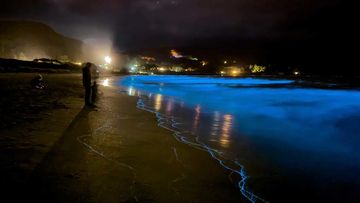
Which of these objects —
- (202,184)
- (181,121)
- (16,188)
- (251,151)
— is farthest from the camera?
(181,121)

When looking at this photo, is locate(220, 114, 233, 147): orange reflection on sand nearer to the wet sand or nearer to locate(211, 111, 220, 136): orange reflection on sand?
locate(211, 111, 220, 136): orange reflection on sand

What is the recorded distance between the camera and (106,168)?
5.09 metres

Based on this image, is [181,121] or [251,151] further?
[181,121]

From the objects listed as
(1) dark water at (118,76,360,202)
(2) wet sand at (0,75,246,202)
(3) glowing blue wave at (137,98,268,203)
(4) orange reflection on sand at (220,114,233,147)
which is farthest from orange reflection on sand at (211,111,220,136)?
(2) wet sand at (0,75,246,202)

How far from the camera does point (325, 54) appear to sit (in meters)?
136

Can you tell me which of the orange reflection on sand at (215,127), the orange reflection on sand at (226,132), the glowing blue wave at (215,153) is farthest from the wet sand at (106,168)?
the orange reflection on sand at (215,127)

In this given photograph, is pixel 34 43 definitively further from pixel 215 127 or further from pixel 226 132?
pixel 226 132

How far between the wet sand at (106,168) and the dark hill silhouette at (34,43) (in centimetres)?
7524

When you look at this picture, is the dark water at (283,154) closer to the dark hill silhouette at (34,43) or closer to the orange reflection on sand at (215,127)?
the orange reflection on sand at (215,127)

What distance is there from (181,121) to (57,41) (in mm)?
145580

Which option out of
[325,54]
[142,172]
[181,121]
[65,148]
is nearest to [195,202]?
[142,172]

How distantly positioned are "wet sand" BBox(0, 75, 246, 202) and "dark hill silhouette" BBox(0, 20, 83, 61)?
7524cm

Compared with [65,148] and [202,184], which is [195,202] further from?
[65,148]

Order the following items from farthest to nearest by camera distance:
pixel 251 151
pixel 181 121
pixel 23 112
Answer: pixel 181 121
pixel 23 112
pixel 251 151
